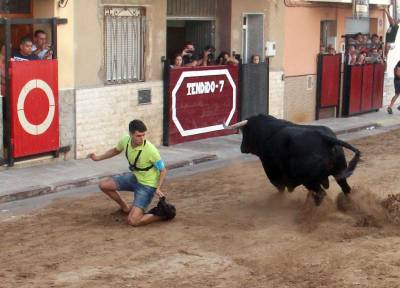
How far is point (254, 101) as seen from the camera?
61.5ft

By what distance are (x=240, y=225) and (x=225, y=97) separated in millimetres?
8346

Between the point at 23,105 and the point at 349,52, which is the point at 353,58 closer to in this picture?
the point at 349,52

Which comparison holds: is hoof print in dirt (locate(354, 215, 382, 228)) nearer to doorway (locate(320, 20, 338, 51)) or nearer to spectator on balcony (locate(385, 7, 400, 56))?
doorway (locate(320, 20, 338, 51))

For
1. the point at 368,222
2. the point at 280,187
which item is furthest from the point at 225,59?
the point at 368,222

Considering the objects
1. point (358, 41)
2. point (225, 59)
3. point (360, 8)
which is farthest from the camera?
point (358, 41)

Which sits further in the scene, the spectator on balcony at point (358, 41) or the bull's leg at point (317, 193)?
the spectator on balcony at point (358, 41)

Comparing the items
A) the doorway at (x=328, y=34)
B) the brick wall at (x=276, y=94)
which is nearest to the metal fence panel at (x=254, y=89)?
the brick wall at (x=276, y=94)

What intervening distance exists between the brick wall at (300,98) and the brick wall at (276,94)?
11.2 inches

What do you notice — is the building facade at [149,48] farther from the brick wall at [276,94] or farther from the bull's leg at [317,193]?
the bull's leg at [317,193]

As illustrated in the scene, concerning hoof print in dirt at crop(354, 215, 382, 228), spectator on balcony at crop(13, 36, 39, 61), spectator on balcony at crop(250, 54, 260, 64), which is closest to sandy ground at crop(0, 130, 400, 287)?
hoof print in dirt at crop(354, 215, 382, 228)

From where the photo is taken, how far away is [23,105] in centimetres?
1288

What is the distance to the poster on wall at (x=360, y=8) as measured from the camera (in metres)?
21.8

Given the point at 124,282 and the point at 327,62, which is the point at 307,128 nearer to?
the point at 124,282

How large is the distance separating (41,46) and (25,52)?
398 millimetres
